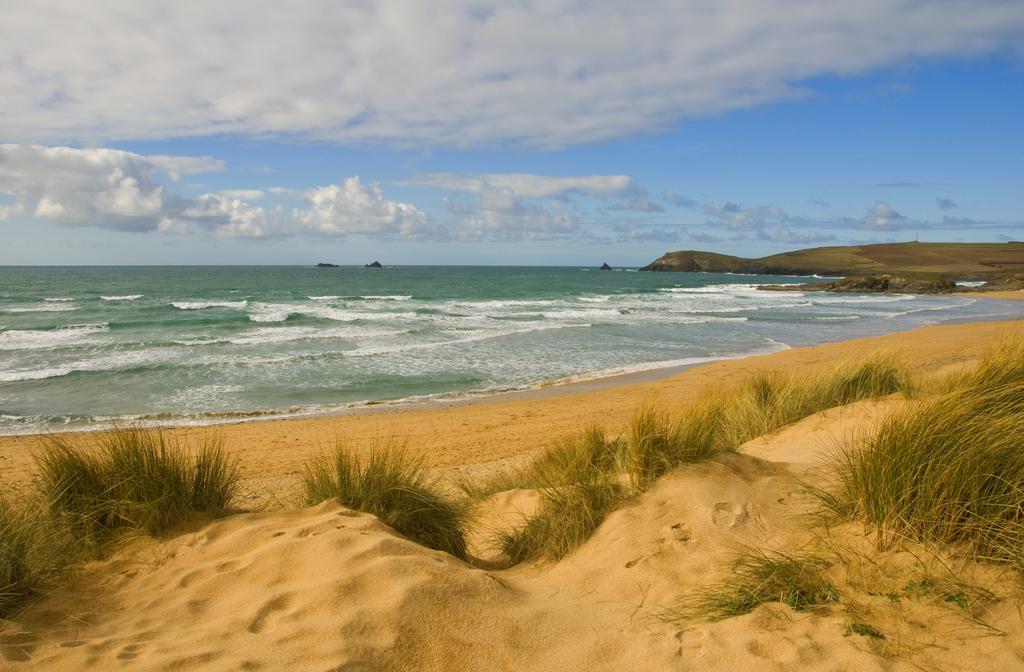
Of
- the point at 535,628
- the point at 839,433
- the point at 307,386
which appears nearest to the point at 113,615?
the point at 535,628

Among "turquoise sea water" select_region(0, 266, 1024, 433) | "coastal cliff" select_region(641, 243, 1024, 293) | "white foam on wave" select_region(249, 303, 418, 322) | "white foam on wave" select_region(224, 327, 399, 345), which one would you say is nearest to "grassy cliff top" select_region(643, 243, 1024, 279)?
"coastal cliff" select_region(641, 243, 1024, 293)

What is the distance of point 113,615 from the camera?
133 inches

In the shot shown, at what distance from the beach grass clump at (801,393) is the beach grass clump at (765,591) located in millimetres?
4085

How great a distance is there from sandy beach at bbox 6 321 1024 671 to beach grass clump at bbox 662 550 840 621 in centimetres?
8

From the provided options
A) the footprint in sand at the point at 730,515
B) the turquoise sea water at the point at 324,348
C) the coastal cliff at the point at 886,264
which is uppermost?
the coastal cliff at the point at 886,264

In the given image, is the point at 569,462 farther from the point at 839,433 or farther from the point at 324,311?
the point at 324,311

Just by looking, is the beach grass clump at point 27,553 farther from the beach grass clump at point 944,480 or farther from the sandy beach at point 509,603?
the beach grass clump at point 944,480

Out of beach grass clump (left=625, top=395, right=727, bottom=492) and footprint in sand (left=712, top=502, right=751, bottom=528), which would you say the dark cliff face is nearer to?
beach grass clump (left=625, top=395, right=727, bottom=492)

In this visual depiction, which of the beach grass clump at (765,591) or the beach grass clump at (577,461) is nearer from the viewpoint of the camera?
the beach grass clump at (765,591)

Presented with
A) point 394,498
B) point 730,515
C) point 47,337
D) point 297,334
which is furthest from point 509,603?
point 47,337

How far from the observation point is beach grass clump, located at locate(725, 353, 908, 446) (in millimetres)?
7902

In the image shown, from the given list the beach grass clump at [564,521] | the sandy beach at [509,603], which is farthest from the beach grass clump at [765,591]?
the beach grass clump at [564,521]

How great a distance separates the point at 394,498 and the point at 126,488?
6.07 feet

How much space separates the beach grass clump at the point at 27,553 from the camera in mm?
3311
